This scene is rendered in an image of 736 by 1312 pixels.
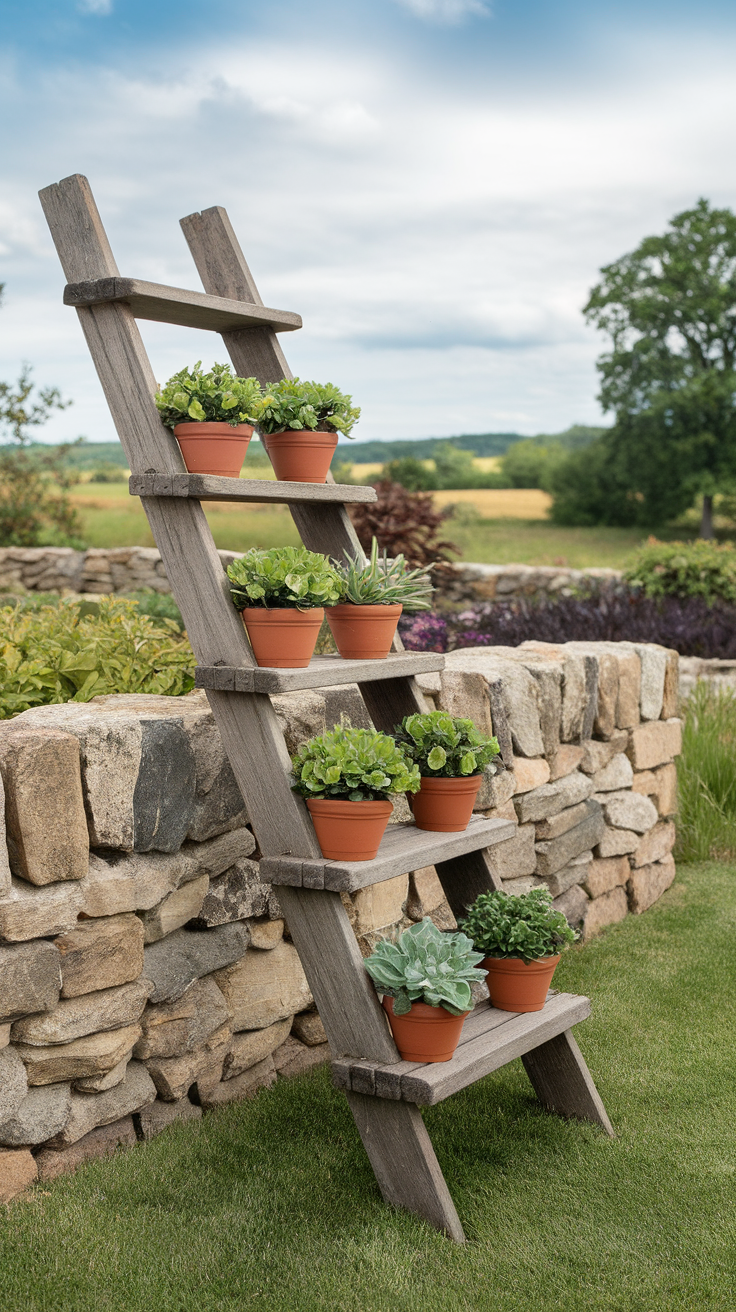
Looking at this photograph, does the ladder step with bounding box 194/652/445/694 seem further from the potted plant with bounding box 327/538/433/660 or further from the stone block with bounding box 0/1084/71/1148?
the stone block with bounding box 0/1084/71/1148

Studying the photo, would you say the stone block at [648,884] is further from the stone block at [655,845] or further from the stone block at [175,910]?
the stone block at [175,910]

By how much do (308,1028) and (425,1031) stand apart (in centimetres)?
87

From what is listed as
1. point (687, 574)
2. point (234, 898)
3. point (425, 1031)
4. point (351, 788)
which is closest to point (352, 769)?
point (351, 788)

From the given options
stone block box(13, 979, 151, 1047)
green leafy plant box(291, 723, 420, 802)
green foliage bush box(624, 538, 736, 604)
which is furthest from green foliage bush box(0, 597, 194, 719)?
green foliage bush box(624, 538, 736, 604)

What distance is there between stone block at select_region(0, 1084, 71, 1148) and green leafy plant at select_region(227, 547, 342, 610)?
1167 mm

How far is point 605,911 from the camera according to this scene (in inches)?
169

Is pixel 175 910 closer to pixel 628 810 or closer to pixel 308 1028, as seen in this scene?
pixel 308 1028

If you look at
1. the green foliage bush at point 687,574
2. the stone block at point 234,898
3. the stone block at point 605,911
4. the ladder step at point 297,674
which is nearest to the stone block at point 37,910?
the stone block at point 234,898

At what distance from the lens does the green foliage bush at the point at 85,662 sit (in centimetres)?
308

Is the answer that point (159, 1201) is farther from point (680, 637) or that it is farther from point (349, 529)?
point (680, 637)

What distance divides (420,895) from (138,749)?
4.23ft

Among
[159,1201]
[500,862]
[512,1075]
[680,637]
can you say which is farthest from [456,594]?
[159,1201]

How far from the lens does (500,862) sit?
3.62 m

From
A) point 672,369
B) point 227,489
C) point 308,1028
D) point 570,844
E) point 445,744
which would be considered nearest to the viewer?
point 227,489
